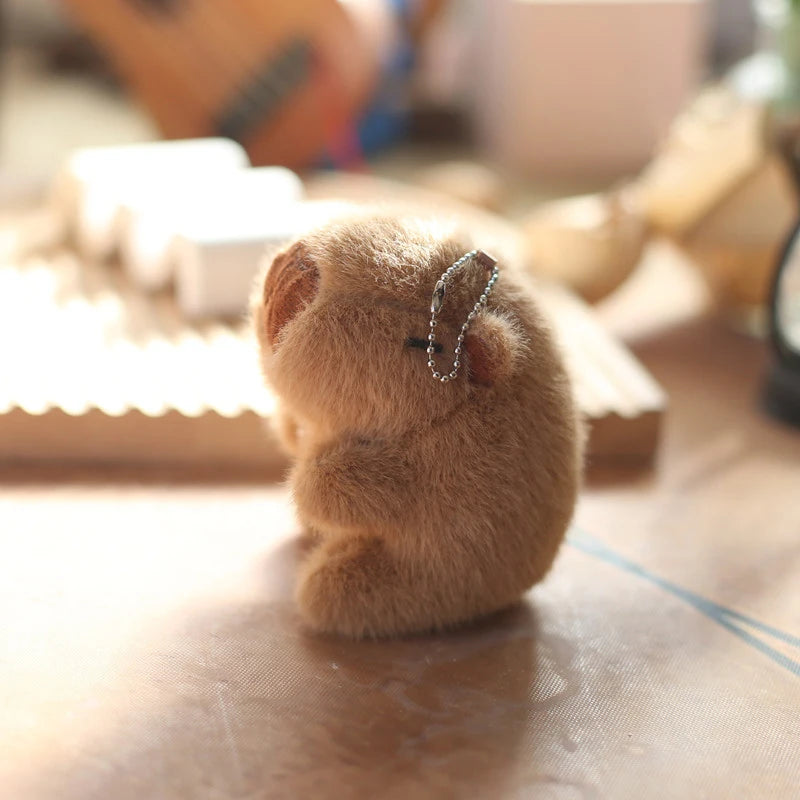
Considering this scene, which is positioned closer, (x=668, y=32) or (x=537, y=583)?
(x=537, y=583)

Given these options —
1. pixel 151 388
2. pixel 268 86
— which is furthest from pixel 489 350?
pixel 268 86

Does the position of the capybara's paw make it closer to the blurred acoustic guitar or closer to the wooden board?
the wooden board

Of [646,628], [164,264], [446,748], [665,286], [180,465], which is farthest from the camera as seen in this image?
[665,286]

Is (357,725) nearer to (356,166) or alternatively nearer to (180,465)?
(180,465)

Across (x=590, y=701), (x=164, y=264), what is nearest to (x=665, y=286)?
(x=164, y=264)

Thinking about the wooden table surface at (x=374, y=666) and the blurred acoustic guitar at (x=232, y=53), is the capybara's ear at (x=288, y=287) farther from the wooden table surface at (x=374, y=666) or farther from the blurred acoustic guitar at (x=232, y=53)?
the blurred acoustic guitar at (x=232, y=53)

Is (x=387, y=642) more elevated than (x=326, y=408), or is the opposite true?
(x=326, y=408)

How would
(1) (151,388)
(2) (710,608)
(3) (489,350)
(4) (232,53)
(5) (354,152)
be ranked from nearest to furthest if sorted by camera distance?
(3) (489,350)
(2) (710,608)
(1) (151,388)
(4) (232,53)
(5) (354,152)

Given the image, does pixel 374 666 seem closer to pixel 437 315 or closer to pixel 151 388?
pixel 437 315

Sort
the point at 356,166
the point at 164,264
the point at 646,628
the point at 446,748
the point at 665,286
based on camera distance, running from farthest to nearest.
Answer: the point at 356,166 → the point at 665,286 → the point at 164,264 → the point at 646,628 → the point at 446,748
